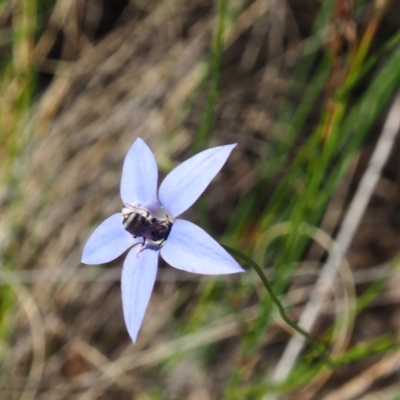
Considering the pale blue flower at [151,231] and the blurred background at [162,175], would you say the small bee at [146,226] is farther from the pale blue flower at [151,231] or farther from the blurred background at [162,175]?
the blurred background at [162,175]

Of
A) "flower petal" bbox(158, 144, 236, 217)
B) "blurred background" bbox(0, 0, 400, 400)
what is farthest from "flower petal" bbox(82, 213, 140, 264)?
"blurred background" bbox(0, 0, 400, 400)

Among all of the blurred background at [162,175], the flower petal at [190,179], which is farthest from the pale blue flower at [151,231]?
the blurred background at [162,175]

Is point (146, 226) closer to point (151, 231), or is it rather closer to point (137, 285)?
point (151, 231)

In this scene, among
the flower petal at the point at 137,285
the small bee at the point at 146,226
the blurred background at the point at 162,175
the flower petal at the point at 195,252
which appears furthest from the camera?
the blurred background at the point at 162,175

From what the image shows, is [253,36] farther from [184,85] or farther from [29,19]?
[29,19]

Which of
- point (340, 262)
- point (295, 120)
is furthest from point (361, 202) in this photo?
point (295, 120)

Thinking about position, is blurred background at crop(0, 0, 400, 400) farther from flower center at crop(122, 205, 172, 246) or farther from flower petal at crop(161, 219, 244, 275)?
flower petal at crop(161, 219, 244, 275)

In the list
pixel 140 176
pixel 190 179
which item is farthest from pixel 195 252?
pixel 140 176
